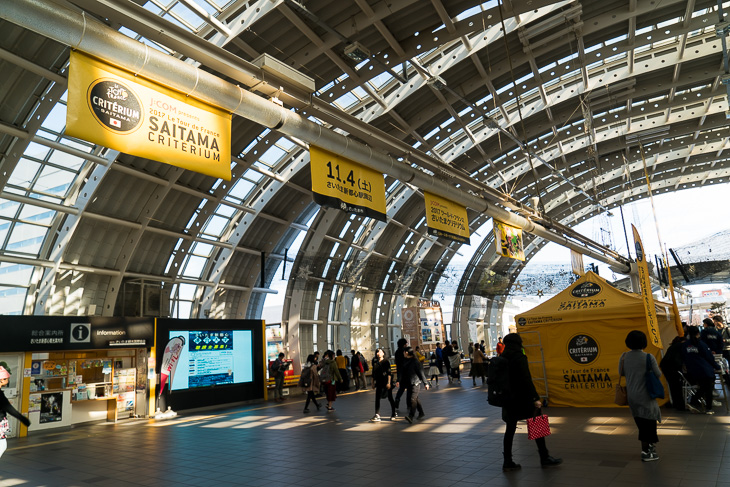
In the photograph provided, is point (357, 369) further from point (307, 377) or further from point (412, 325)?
point (307, 377)

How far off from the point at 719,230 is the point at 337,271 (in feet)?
103

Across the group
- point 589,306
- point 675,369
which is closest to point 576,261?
point 589,306

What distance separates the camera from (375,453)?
7188 mm

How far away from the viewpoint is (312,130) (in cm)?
876

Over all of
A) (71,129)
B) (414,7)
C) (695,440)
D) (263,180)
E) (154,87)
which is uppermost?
(414,7)

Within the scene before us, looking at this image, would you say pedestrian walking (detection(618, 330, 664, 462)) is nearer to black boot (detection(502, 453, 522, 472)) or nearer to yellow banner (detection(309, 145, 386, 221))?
black boot (detection(502, 453, 522, 472))

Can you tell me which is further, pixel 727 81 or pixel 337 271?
pixel 337 271

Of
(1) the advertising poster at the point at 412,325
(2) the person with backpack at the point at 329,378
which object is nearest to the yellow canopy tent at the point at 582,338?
(2) the person with backpack at the point at 329,378

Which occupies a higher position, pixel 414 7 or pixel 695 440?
pixel 414 7

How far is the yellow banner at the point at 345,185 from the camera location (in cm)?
878

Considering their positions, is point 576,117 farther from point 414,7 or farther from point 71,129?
point 71,129

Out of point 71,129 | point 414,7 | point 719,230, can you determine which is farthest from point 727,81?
point 719,230

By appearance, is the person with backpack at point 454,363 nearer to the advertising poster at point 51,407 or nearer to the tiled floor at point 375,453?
the tiled floor at point 375,453

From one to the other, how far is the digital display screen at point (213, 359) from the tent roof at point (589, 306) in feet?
29.8
